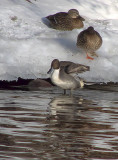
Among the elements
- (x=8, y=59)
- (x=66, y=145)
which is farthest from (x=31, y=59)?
(x=66, y=145)

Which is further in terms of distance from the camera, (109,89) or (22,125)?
(109,89)

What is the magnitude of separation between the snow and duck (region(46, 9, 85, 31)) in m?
0.17

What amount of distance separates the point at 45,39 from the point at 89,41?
107 centimetres

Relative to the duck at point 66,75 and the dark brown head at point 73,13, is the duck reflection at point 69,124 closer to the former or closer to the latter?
the duck at point 66,75

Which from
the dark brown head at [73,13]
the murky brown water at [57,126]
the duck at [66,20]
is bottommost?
the murky brown water at [57,126]

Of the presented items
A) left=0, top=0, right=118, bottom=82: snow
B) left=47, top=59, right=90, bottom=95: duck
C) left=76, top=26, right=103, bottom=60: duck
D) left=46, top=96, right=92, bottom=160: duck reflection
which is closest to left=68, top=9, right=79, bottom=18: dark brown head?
left=0, top=0, right=118, bottom=82: snow

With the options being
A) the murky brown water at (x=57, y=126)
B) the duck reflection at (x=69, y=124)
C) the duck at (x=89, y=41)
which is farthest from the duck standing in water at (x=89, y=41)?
the duck reflection at (x=69, y=124)

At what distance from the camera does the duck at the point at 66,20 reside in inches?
550

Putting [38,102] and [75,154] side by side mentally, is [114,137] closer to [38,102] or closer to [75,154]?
[75,154]

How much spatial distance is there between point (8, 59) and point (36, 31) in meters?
2.16

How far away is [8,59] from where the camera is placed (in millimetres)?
11898

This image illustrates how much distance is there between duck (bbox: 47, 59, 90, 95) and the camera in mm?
10586

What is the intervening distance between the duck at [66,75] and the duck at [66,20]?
10.2ft

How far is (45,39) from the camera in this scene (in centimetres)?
1318
